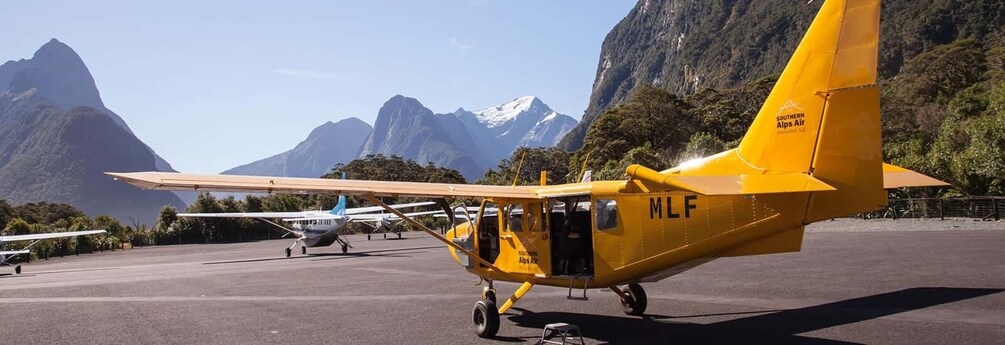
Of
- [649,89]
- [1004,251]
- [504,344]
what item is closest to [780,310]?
[504,344]

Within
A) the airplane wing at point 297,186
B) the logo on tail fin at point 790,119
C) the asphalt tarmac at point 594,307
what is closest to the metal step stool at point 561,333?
the asphalt tarmac at point 594,307

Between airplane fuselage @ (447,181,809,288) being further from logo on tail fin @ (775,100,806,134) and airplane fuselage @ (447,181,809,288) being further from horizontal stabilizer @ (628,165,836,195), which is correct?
logo on tail fin @ (775,100,806,134)

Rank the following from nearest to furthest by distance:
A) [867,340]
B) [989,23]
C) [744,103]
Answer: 1. [867,340]
2. [744,103]
3. [989,23]

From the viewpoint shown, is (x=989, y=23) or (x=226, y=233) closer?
(x=226, y=233)

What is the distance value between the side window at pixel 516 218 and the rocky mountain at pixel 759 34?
58.0 metres

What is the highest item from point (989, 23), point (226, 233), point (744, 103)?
point (989, 23)

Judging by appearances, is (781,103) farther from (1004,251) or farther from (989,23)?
(989,23)

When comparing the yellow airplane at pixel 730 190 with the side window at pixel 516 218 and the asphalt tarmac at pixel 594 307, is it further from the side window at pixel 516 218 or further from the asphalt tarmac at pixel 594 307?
the asphalt tarmac at pixel 594 307

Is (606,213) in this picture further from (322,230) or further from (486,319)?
(322,230)

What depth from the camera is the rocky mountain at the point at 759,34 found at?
325 feet

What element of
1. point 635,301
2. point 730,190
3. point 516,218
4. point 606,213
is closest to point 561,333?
point 606,213

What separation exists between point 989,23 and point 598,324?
11203cm

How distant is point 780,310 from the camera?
413 inches

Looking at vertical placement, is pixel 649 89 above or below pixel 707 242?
above
